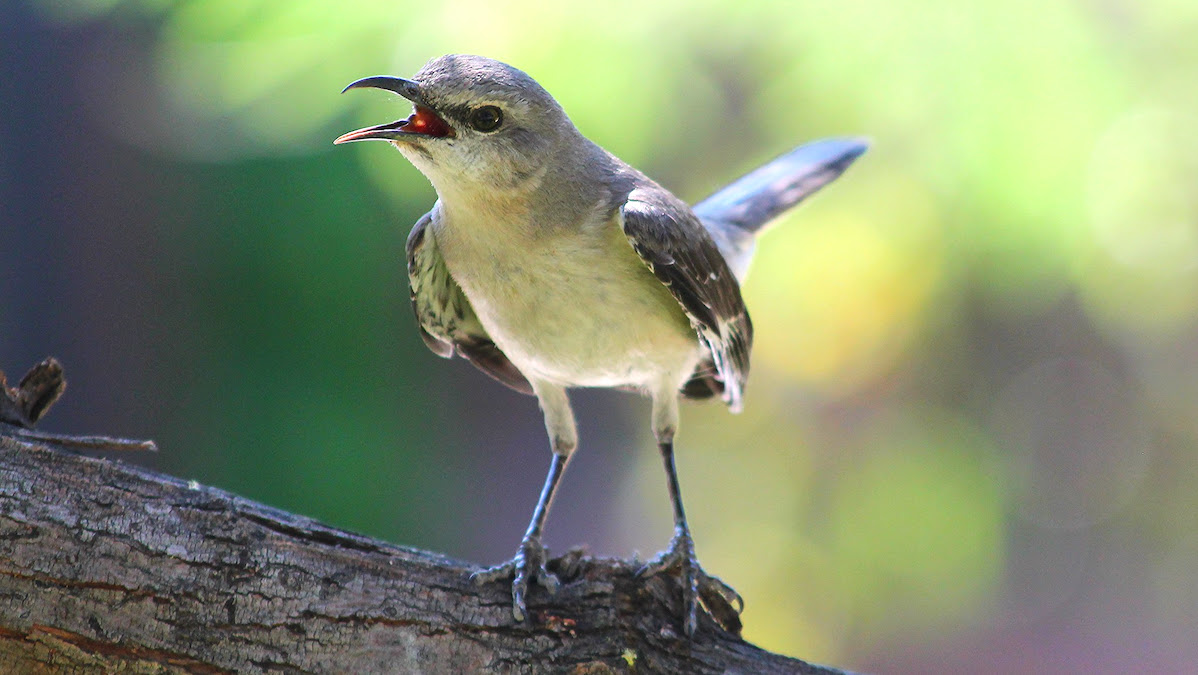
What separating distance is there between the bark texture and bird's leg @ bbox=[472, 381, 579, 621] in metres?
0.04

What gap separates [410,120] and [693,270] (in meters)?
1.08

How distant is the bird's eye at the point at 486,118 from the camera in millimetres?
3150

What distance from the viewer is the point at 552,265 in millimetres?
3316

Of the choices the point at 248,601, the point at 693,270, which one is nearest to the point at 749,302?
the point at 693,270

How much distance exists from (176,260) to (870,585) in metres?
4.77

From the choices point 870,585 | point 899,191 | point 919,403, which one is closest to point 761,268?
point 899,191

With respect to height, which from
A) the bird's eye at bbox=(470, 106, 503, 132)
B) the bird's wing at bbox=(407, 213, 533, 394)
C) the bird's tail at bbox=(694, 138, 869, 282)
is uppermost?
the bird's tail at bbox=(694, 138, 869, 282)

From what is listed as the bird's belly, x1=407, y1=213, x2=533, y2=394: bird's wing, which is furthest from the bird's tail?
x1=407, y1=213, x2=533, y2=394: bird's wing

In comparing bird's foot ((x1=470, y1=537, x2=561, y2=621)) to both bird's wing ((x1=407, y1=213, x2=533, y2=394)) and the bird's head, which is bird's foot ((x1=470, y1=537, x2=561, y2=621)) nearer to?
bird's wing ((x1=407, y1=213, x2=533, y2=394))

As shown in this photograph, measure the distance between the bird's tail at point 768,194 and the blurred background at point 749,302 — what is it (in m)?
0.78

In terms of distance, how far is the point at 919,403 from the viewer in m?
6.52

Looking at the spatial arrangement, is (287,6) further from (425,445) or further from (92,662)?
(92,662)

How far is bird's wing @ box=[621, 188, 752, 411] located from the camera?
11.1ft

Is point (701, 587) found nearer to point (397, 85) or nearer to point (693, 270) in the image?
point (693, 270)
